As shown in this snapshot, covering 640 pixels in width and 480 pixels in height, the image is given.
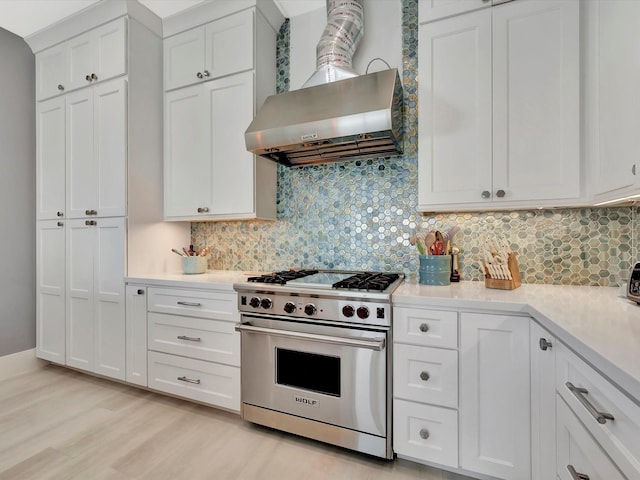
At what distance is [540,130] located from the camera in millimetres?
1645

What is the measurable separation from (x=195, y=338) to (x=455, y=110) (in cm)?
214

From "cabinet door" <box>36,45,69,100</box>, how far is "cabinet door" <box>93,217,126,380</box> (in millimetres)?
1275

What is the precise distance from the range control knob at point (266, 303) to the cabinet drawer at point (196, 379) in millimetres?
469

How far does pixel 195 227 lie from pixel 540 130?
268 cm

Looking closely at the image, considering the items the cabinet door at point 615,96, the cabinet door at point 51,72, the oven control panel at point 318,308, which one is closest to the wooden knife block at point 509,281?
the cabinet door at point 615,96

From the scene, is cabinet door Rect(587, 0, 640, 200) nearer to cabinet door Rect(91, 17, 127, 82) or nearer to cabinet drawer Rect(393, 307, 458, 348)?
cabinet drawer Rect(393, 307, 458, 348)

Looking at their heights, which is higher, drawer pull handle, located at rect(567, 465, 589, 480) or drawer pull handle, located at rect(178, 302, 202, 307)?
drawer pull handle, located at rect(178, 302, 202, 307)

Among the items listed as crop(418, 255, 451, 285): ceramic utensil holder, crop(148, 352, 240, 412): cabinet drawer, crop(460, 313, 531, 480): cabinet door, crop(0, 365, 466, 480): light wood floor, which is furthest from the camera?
crop(148, 352, 240, 412): cabinet drawer

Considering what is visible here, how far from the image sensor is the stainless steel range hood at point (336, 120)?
174 centimetres

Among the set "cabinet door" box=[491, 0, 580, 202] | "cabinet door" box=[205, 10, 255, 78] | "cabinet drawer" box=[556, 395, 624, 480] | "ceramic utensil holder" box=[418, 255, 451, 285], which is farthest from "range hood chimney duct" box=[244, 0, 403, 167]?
"cabinet drawer" box=[556, 395, 624, 480]

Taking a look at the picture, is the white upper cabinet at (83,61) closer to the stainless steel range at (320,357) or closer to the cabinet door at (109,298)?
the cabinet door at (109,298)

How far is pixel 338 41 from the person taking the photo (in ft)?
6.97

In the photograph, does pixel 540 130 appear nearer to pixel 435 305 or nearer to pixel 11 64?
pixel 435 305

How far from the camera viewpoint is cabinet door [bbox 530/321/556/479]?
47.6 inches
